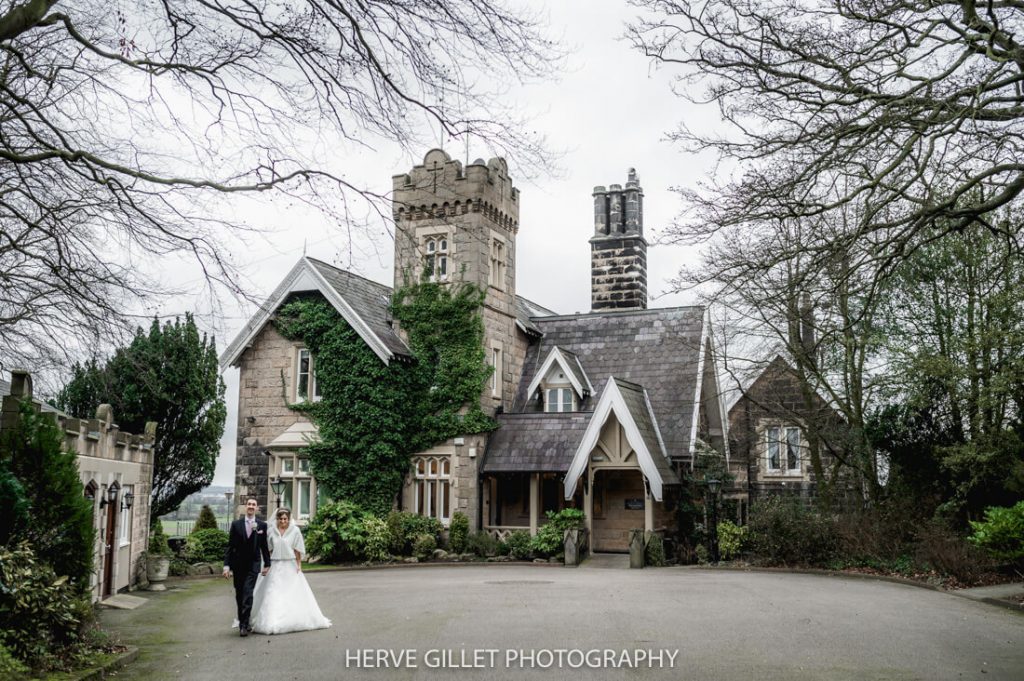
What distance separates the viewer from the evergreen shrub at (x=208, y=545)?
81.5 ft

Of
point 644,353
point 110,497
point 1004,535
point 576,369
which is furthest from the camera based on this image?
point 644,353

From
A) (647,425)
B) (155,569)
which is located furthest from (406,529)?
(155,569)

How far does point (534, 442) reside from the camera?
87.5 ft

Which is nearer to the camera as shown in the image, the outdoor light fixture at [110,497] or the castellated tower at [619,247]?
the outdoor light fixture at [110,497]

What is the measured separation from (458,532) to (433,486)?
73.0 inches

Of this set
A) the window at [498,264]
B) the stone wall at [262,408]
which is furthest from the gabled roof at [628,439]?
the stone wall at [262,408]

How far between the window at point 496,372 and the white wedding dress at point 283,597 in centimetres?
1522

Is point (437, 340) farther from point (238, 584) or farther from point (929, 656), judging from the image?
point (929, 656)

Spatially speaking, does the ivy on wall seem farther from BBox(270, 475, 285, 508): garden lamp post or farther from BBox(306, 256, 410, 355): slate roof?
BBox(270, 475, 285, 508): garden lamp post

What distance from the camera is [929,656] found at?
10.6 m

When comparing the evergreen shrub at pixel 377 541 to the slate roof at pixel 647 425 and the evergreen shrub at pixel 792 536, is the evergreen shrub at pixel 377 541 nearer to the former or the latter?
the slate roof at pixel 647 425

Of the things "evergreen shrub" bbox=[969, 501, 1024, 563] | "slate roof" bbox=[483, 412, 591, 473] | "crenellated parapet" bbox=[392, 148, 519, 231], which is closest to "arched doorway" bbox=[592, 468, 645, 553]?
"slate roof" bbox=[483, 412, 591, 473]

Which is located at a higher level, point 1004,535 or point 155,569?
point 1004,535

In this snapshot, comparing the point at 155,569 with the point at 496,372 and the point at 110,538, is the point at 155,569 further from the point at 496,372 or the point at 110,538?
the point at 496,372
